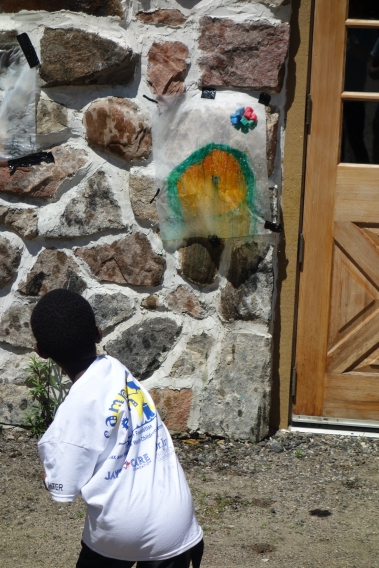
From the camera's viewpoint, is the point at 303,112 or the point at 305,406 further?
the point at 305,406

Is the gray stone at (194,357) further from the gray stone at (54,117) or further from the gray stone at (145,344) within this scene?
the gray stone at (54,117)

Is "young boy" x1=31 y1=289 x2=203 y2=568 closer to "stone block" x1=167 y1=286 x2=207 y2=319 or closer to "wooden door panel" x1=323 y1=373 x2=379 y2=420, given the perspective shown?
"stone block" x1=167 y1=286 x2=207 y2=319

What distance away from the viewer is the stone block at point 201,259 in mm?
3623

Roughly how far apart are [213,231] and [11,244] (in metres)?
0.99

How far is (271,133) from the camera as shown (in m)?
3.53

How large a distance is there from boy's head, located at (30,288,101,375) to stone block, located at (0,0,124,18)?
2.01 metres

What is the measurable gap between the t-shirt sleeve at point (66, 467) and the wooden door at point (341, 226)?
209cm

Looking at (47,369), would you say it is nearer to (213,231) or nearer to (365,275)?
(213,231)

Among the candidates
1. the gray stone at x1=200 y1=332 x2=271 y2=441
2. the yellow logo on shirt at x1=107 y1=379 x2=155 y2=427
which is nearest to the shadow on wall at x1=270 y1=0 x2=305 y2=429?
the gray stone at x1=200 y1=332 x2=271 y2=441

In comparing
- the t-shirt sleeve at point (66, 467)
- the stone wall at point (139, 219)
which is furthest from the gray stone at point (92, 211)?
the t-shirt sleeve at point (66, 467)

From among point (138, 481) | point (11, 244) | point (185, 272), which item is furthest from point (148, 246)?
point (138, 481)

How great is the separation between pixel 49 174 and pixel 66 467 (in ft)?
6.78

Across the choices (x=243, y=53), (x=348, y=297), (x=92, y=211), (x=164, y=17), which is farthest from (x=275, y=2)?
(x=348, y=297)

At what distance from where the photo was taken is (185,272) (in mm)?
3639
